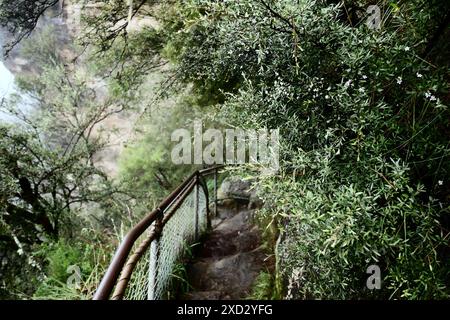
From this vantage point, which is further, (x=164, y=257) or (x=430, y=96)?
(x=164, y=257)

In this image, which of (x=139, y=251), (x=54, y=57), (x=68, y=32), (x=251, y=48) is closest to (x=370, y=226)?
(x=251, y=48)

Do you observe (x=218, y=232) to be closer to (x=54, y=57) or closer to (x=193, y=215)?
(x=193, y=215)

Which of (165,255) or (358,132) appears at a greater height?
(358,132)

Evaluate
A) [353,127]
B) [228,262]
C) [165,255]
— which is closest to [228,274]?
[228,262]

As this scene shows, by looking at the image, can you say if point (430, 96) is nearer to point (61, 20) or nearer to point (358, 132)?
point (358, 132)

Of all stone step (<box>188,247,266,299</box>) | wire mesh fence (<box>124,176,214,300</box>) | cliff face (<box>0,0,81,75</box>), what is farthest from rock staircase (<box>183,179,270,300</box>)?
cliff face (<box>0,0,81,75</box>)

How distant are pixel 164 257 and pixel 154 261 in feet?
1.19

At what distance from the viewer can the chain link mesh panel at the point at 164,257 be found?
2324 mm

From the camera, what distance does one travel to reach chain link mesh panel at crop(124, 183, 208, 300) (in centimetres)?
232

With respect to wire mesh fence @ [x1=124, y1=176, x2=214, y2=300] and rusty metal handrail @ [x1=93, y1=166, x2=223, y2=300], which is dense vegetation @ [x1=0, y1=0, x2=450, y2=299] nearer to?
rusty metal handrail @ [x1=93, y1=166, x2=223, y2=300]

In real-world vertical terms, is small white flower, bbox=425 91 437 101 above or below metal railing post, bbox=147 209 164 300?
above

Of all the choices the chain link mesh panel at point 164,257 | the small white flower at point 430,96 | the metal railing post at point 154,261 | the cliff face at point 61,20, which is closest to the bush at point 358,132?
the small white flower at point 430,96

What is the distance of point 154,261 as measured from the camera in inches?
92.8
